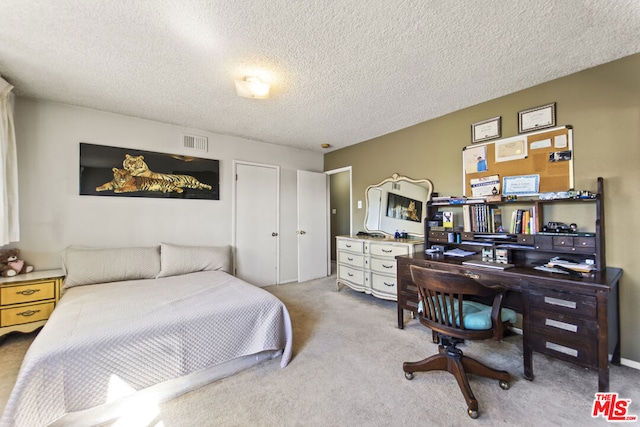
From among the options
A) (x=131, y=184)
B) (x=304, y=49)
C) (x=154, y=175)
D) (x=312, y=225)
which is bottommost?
(x=312, y=225)

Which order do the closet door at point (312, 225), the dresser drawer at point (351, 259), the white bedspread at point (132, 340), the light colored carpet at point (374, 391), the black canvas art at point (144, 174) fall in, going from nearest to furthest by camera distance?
the white bedspread at point (132, 340)
the light colored carpet at point (374, 391)
the black canvas art at point (144, 174)
the dresser drawer at point (351, 259)
the closet door at point (312, 225)

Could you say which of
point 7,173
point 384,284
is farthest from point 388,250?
point 7,173

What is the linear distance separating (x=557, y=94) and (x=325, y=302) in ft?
Answer: 10.8

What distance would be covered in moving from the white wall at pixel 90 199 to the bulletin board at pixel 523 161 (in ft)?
10.7

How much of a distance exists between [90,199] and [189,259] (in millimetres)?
1304

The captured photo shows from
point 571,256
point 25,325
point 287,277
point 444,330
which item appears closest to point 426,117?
point 571,256

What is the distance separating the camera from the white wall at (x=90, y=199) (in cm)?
268

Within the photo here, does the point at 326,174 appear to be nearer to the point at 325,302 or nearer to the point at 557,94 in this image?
the point at 325,302

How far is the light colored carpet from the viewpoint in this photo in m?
1.50

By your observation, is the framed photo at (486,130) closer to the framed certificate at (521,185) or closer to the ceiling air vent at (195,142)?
the framed certificate at (521,185)

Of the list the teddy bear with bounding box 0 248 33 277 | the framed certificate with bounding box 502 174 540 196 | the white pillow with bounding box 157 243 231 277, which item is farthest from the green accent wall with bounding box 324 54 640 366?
the teddy bear with bounding box 0 248 33 277

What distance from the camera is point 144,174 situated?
325cm

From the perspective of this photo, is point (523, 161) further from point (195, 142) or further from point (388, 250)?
point (195, 142)

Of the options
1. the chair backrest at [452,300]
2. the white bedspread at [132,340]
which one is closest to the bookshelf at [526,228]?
the chair backrest at [452,300]
